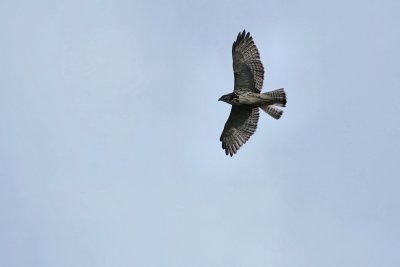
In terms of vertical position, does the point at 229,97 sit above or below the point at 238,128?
above

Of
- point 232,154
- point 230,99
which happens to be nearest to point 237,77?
point 230,99

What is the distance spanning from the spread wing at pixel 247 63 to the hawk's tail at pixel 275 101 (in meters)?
0.62

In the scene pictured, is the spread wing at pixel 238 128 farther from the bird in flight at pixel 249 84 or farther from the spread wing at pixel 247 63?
the spread wing at pixel 247 63

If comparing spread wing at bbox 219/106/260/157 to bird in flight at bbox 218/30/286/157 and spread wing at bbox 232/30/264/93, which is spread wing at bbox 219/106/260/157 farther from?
spread wing at bbox 232/30/264/93

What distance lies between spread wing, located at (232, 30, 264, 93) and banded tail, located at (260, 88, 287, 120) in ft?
2.14

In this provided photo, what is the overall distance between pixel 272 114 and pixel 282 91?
126cm

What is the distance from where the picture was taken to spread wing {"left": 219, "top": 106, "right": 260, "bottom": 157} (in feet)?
145

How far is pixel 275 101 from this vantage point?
42.1 meters

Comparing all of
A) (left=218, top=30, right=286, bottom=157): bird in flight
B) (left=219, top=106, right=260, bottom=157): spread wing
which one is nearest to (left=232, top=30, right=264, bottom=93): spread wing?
(left=218, top=30, right=286, bottom=157): bird in flight

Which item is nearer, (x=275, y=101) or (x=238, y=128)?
(x=275, y=101)

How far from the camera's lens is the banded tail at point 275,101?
41.9 m

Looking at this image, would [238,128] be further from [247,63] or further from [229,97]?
[247,63]

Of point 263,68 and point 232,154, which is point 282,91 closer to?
point 263,68

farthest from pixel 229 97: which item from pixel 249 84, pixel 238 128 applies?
pixel 238 128
